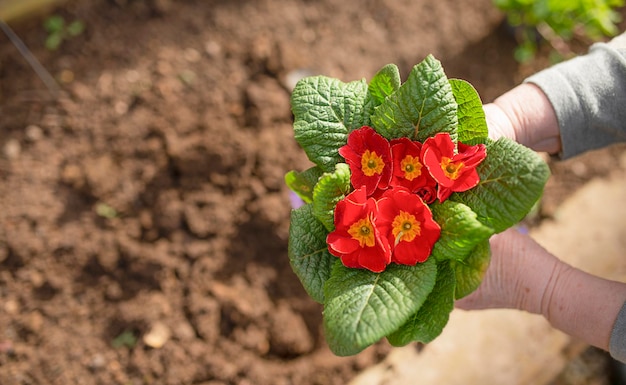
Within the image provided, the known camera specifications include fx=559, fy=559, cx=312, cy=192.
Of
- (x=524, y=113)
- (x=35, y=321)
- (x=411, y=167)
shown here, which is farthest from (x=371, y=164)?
(x=35, y=321)

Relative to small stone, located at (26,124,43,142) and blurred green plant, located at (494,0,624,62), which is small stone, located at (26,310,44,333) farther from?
blurred green plant, located at (494,0,624,62)

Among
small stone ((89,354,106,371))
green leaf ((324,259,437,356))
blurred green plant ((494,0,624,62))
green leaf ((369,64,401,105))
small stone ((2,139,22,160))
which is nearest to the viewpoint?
green leaf ((324,259,437,356))

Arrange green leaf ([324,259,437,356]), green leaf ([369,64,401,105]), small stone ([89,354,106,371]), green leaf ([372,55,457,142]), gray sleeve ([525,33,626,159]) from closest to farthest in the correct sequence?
green leaf ([324,259,437,356])
green leaf ([372,55,457,142])
green leaf ([369,64,401,105])
gray sleeve ([525,33,626,159])
small stone ([89,354,106,371])

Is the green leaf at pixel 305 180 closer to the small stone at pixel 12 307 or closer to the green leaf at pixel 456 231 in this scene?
the green leaf at pixel 456 231

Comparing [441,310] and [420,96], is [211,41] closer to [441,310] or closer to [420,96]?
[420,96]

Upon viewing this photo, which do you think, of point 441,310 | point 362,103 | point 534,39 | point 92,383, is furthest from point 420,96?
point 534,39

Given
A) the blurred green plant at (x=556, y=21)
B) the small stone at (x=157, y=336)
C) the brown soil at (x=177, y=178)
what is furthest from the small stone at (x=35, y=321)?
the blurred green plant at (x=556, y=21)

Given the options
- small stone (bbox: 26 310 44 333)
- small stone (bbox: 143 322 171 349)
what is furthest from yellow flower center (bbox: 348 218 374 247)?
small stone (bbox: 26 310 44 333)

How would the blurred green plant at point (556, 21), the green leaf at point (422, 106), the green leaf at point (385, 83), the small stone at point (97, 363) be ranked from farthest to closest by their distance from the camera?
1. the blurred green plant at point (556, 21)
2. the small stone at point (97, 363)
3. the green leaf at point (385, 83)
4. the green leaf at point (422, 106)
